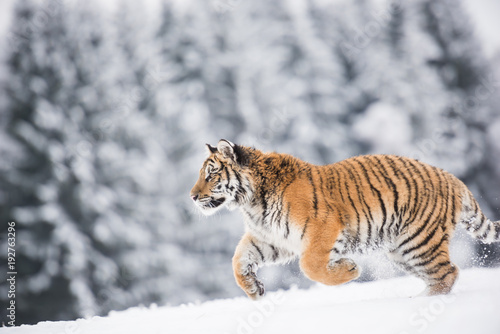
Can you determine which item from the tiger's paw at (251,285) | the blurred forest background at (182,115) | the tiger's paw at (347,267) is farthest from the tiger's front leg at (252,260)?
the blurred forest background at (182,115)

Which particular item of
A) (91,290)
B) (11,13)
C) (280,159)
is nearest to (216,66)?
(11,13)

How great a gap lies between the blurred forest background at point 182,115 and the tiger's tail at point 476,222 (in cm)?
694

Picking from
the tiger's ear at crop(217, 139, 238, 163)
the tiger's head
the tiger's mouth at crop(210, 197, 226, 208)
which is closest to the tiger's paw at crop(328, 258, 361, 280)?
the tiger's head

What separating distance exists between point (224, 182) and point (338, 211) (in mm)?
1047

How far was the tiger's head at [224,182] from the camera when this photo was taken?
4297 mm

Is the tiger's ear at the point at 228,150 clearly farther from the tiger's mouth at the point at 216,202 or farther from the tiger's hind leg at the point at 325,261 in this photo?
the tiger's hind leg at the point at 325,261

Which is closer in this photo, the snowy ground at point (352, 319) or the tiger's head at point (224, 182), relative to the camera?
the snowy ground at point (352, 319)

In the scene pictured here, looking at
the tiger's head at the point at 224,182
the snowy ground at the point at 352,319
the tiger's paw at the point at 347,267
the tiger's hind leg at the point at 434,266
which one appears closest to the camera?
the snowy ground at the point at 352,319

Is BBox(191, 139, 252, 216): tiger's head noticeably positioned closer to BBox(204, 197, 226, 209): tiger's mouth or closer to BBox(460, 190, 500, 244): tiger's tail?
BBox(204, 197, 226, 209): tiger's mouth

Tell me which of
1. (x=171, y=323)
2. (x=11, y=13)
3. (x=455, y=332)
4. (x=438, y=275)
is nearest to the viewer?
(x=455, y=332)

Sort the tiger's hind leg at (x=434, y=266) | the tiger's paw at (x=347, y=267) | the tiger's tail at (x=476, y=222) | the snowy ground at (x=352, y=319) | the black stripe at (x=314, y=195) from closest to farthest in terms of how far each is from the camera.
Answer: the snowy ground at (x=352, y=319) → the tiger's paw at (x=347, y=267) → the tiger's hind leg at (x=434, y=266) → the black stripe at (x=314, y=195) → the tiger's tail at (x=476, y=222)

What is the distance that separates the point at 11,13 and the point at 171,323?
12.0m

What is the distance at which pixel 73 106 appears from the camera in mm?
13562

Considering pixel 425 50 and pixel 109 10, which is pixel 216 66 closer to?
pixel 109 10
